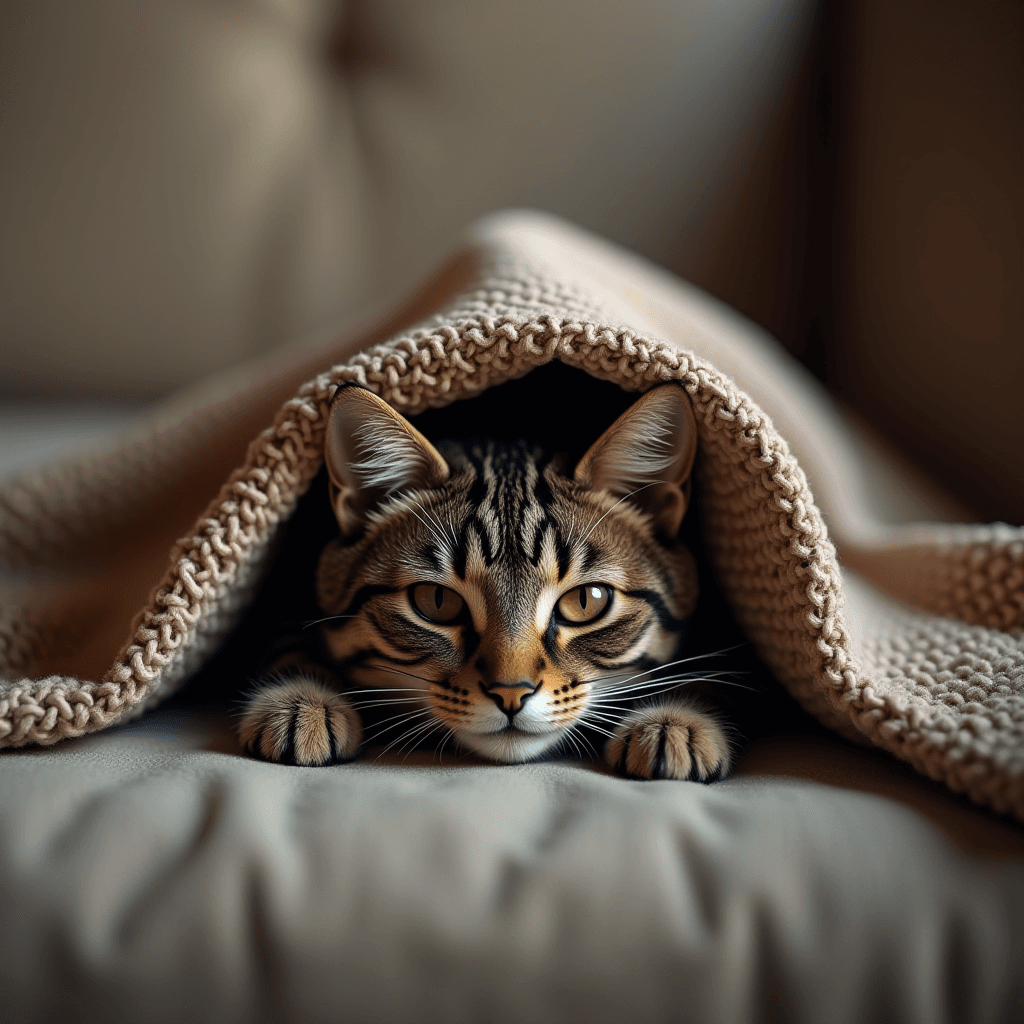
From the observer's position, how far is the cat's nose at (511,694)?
26.9 inches

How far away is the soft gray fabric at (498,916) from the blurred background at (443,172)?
0.78 m

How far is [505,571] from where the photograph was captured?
74 cm

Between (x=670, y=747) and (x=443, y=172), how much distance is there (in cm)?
109

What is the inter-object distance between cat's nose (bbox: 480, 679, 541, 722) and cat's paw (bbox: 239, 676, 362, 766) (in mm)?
131

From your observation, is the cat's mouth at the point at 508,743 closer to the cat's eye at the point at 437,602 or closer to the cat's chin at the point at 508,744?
the cat's chin at the point at 508,744

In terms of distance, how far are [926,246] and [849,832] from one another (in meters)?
0.98

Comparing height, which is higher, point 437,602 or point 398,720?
point 437,602

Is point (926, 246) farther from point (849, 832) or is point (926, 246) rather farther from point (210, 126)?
point (210, 126)

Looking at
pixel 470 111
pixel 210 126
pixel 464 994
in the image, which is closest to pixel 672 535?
pixel 464 994

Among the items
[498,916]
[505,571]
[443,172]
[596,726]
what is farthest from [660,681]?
[443,172]

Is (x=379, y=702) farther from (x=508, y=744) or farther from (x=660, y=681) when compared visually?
(x=660, y=681)

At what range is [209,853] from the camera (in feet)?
1.60

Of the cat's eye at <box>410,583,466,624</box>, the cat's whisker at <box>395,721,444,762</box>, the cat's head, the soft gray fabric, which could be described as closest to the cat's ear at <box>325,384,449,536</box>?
the cat's head

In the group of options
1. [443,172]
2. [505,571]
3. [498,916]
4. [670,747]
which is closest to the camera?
[498,916]
